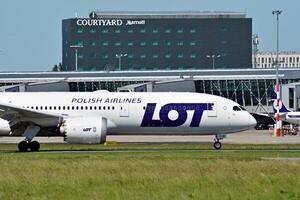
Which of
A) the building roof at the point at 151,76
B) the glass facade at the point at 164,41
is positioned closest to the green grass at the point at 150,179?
the building roof at the point at 151,76

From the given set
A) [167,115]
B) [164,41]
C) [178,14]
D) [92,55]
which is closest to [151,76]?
[92,55]

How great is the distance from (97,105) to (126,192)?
25.7 m

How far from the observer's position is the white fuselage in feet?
166

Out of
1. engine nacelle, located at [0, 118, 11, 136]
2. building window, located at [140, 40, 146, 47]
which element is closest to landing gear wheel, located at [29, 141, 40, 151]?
engine nacelle, located at [0, 118, 11, 136]

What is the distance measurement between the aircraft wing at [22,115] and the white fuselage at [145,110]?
32 cm

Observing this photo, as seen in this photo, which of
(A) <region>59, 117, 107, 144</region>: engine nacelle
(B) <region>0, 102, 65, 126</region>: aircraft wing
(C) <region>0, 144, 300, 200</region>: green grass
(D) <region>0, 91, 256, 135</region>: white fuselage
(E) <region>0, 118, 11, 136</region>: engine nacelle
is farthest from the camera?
(D) <region>0, 91, 256, 135</region>: white fuselage

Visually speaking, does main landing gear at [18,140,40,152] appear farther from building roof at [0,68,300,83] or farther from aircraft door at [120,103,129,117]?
building roof at [0,68,300,83]

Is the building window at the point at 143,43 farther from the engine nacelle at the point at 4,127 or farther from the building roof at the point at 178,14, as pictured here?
the engine nacelle at the point at 4,127

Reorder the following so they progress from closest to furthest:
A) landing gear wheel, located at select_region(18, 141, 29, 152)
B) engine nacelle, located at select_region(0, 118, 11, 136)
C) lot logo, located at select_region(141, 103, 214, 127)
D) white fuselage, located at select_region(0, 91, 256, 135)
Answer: landing gear wheel, located at select_region(18, 141, 29, 152) → engine nacelle, located at select_region(0, 118, 11, 136) → lot logo, located at select_region(141, 103, 214, 127) → white fuselage, located at select_region(0, 91, 256, 135)

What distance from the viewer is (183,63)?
183m

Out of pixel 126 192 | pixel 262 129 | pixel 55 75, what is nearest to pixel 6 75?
pixel 55 75

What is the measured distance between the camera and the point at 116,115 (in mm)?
51031

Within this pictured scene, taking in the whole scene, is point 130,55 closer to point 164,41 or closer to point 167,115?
point 164,41

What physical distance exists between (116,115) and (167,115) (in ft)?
9.81
